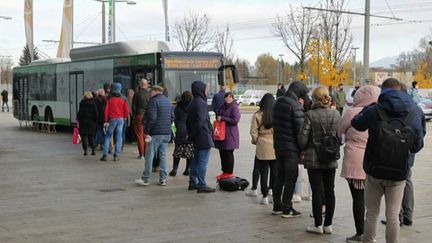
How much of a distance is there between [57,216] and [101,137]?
9.18 m

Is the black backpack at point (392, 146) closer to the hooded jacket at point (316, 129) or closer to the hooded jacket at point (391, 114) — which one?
the hooded jacket at point (391, 114)

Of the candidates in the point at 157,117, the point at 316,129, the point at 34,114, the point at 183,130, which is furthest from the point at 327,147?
the point at 34,114

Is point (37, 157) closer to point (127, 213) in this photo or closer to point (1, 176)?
point (1, 176)

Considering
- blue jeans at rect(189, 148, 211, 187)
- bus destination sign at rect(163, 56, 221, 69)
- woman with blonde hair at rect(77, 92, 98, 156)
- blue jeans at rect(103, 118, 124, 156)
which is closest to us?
blue jeans at rect(189, 148, 211, 187)

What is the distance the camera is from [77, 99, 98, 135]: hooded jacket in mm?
15773

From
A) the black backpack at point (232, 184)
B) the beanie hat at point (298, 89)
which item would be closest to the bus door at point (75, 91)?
the black backpack at point (232, 184)

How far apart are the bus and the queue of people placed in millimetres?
6707

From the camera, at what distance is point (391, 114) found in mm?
5754

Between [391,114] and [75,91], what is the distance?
18.5 meters

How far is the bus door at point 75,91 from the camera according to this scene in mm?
22469

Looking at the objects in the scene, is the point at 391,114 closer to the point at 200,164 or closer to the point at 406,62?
the point at 200,164

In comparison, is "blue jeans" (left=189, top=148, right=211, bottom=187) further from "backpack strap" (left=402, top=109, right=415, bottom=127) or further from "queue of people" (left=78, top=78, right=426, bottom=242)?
"backpack strap" (left=402, top=109, right=415, bottom=127)

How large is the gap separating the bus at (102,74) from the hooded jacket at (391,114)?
12.4m

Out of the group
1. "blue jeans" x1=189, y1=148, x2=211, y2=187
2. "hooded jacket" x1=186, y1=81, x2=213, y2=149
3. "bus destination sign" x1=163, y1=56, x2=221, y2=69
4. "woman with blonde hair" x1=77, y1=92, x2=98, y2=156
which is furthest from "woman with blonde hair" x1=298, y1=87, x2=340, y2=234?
"bus destination sign" x1=163, y1=56, x2=221, y2=69
